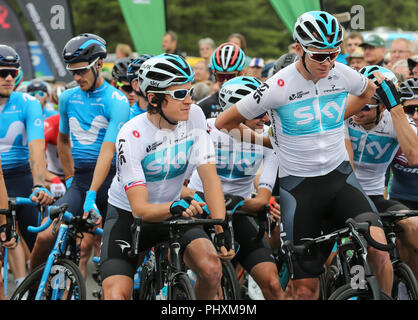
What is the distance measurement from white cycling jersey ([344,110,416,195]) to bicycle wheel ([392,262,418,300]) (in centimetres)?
101

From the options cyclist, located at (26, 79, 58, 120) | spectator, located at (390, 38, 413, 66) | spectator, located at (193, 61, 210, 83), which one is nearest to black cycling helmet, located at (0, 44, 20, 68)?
cyclist, located at (26, 79, 58, 120)

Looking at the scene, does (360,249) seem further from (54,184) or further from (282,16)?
(282,16)

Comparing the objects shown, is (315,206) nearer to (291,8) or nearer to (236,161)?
(236,161)

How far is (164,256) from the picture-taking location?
17.8 feet

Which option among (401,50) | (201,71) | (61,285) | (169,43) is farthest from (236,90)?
(201,71)

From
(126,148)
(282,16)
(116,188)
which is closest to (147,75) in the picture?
(126,148)

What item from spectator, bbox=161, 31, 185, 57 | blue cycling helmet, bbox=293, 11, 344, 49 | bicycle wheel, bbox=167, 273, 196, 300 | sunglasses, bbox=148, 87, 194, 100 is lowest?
spectator, bbox=161, 31, 185, 57

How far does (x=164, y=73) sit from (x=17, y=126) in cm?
265

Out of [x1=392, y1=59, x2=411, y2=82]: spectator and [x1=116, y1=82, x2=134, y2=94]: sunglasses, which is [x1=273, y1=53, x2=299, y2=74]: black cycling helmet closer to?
[x1=116, y1=82, x2=134, y2=94]: sunglasses

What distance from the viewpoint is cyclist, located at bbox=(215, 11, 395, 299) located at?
18.2 feet

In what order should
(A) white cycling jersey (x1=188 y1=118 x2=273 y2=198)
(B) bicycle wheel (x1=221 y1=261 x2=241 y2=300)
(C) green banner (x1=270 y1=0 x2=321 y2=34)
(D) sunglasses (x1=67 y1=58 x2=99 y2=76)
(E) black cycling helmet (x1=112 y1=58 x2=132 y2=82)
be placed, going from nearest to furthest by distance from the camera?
(B) bicycle wheel (x1=221 y1=261 x2=241 y2=300)
(A) white cycling jersey (x1=188 y1=118 x2=273 y2=198)
(D) sunglasses (x1=67 y1=58 x2=99 y2=76)
(E) black cycling helmet (x1=112 y1=58 x2=132 y2=82)
(C) green banner (x1=270 y1=0 x2=321 y2=34)

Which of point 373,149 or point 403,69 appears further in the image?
point 403,69

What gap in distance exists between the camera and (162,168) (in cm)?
550

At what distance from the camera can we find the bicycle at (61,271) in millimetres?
5941
